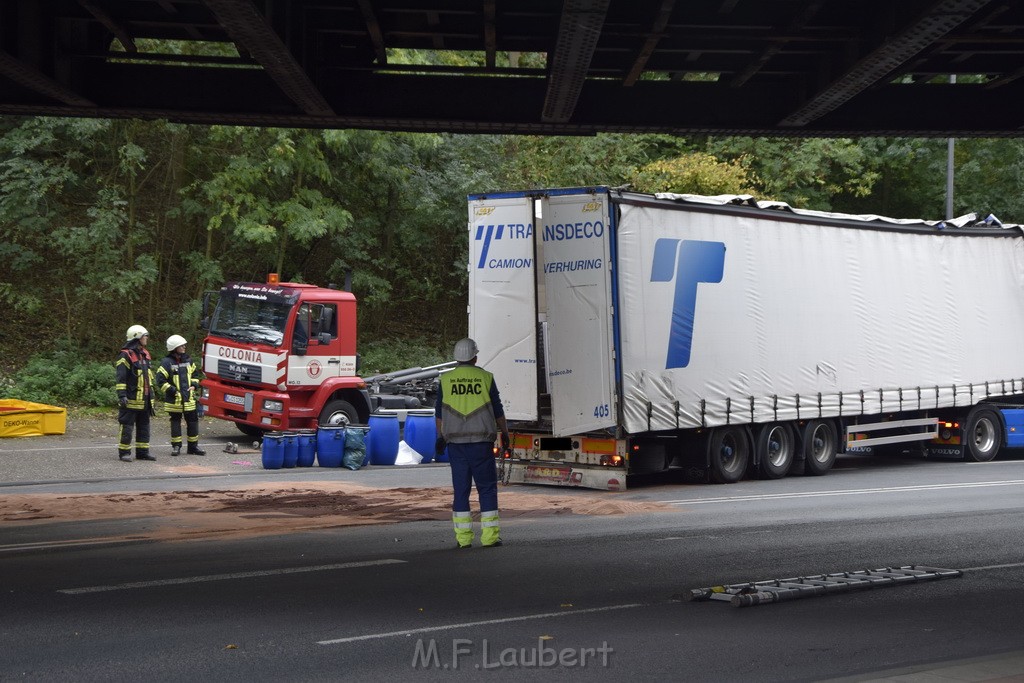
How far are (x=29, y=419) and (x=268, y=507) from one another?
957cm

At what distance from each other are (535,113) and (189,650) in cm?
770

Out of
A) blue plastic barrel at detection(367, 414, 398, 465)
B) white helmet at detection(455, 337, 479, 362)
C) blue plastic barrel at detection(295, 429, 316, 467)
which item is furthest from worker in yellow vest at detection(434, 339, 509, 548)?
blue plastic barrel at detection(367, 414, 398, 465)

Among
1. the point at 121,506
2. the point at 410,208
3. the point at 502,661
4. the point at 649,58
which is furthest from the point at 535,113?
the point at 410,208

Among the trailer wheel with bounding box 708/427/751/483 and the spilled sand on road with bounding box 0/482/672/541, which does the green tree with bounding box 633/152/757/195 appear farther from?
the spilled sand on road with bounding box 0/482/672/541

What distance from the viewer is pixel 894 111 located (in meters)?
13.7

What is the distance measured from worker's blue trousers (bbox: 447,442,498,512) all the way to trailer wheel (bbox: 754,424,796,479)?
787cm

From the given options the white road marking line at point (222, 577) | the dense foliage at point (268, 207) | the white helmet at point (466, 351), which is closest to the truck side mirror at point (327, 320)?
the dense foliage at point (268, 207)

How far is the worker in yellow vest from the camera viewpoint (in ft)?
37.4

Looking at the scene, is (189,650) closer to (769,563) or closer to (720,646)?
(720,646)

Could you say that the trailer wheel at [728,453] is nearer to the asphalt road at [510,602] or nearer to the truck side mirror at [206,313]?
the asphalt road at [510,602]

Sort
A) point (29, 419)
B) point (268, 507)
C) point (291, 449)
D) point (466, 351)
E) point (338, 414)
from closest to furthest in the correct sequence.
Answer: point (466, 351), point (268, 507), point (291, 449), point (29, 419), point (338, 414)

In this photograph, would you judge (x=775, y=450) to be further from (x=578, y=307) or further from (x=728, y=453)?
(x=578, y=307)

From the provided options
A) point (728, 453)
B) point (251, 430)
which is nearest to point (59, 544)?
point (728, 453)

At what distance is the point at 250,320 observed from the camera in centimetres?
2231
